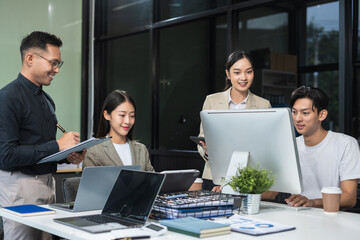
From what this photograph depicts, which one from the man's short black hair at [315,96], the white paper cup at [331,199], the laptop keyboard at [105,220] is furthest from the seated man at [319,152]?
the laptop keyboard at [105,220]

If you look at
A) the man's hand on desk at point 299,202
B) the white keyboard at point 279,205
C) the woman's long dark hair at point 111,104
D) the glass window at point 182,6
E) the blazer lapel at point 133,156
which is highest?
the glass window at point 182,6

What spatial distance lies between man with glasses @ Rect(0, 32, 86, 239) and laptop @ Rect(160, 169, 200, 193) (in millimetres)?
524

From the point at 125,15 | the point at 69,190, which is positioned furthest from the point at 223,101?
the point at 125,15

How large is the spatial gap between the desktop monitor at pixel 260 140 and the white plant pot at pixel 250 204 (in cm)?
12

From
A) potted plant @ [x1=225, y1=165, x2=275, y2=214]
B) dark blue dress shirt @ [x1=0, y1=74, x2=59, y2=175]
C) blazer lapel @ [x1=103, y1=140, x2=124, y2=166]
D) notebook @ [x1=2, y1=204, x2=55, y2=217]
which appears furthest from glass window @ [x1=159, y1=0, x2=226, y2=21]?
notebook @ [x1=2, y1=204, x2=55, y2=217]

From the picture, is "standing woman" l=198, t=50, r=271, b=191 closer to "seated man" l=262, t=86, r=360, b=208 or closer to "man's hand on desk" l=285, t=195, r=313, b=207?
"seated man" l=262, t=86, r=360, b=208

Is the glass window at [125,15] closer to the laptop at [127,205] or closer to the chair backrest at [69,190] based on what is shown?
the chair backrest at [69,190]

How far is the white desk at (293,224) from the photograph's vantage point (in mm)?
1520

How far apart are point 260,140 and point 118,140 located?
3.59ft

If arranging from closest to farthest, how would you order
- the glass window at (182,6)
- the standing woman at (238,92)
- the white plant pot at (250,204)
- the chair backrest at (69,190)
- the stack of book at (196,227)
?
the stack of book at (196,227) → the white plant pot at (250,204) → the chair backrest at (69,190) → the standing woman at (238,92) → the glass window at (182,6)

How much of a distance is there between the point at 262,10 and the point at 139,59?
2.16 m

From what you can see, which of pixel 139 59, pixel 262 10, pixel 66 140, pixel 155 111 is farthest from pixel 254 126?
pixel 262 10

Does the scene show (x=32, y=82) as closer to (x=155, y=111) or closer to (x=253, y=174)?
(x=253, y=174)

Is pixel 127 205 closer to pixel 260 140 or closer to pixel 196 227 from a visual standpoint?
pixel 196 227
